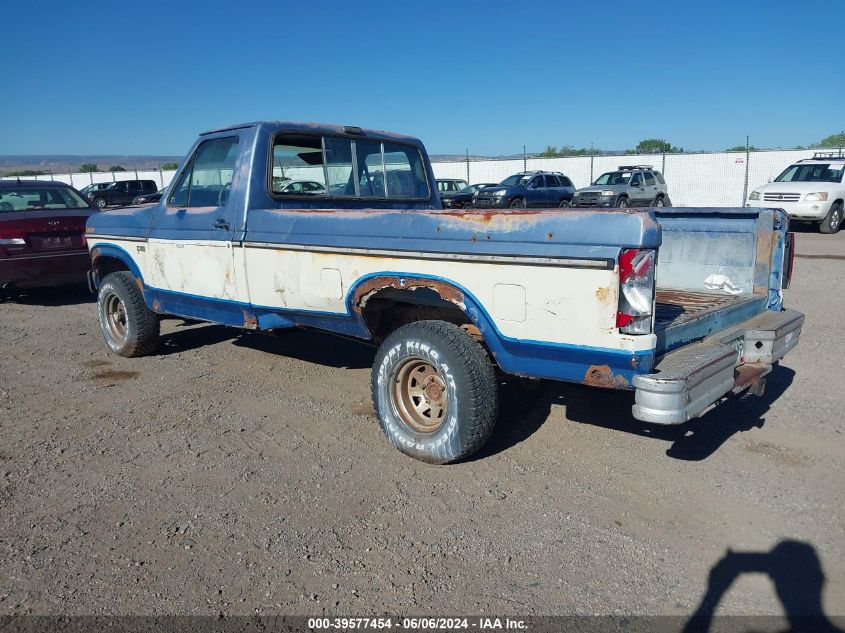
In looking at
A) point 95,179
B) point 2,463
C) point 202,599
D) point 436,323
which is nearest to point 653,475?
point 436,323

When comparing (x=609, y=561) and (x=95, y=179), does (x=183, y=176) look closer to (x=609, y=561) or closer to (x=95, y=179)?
(x=609, y=561)

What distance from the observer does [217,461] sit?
13.6ft

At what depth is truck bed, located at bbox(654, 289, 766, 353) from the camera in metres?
3.59

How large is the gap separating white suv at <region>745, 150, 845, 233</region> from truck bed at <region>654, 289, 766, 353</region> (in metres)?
12.9

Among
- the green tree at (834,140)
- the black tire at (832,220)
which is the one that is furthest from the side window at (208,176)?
the green tree at (834,140)

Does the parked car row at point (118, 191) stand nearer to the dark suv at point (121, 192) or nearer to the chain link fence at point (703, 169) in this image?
the dark suv at point (121, 192)

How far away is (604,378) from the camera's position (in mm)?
3271

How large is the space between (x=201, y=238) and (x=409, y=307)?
181 cm

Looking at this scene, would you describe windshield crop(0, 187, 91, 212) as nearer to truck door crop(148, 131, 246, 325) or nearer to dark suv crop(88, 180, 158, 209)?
truck door crop(148, 131, 246, 325)

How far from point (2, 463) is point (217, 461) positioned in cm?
131

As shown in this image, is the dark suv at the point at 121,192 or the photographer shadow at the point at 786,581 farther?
the dark suv at the point at 121,192

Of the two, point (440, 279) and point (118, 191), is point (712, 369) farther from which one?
point (118, 191)

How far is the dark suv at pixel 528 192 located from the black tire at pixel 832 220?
895 centimetres

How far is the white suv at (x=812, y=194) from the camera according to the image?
53.5 feet
